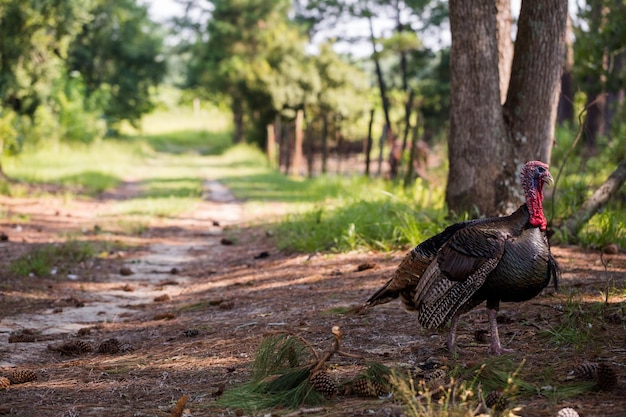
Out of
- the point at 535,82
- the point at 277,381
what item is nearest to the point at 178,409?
the point at 277,381

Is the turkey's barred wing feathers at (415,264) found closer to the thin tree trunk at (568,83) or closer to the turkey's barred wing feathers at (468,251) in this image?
the turkey's barred wing feathers at (468,251)

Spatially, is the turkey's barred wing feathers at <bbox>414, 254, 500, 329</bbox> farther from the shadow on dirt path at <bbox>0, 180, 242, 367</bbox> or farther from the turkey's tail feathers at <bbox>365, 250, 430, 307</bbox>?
the shadow on dirt path at <bbox>0, 180, 242, 367</bbox>

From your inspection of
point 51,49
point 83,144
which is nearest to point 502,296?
point 51,49

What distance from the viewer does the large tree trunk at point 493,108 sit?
26.3ft

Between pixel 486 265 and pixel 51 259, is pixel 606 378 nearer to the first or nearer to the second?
pixel 486 265

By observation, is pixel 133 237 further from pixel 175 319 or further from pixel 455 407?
pixel 455 407

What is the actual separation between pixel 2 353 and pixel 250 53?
38291 mm

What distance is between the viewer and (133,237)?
10.8 metres

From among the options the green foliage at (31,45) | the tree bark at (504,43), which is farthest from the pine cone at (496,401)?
the green foliage at (31,45)

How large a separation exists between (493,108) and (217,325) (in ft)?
13.7

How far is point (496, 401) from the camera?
3320 mm

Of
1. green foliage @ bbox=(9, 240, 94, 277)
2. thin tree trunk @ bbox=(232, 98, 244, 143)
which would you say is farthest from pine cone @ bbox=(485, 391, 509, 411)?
thin tree trunk @ bbox=(232, 98, 244, 143)

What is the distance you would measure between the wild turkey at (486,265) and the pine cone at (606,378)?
712 mm

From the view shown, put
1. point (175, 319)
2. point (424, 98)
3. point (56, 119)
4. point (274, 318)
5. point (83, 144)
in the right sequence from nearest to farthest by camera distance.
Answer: point (274, 318) → point (175, 319) → point (56, 119) → point (83, 144) → point (424, 98)
